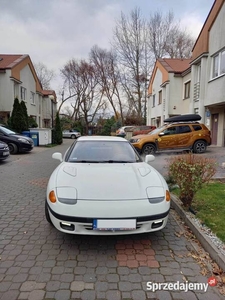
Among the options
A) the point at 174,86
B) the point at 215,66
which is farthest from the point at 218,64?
the point at 174,86

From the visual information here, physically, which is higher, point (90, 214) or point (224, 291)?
point (90, 214)

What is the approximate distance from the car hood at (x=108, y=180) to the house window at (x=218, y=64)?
11.6 m

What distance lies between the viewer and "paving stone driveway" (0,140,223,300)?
2.25 m

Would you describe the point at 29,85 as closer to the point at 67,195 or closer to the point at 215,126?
the point at 215,126

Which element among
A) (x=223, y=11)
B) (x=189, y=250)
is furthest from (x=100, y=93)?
(x=189, y=250)

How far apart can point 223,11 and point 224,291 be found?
14547 mm

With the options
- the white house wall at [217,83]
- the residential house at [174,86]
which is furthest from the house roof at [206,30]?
the residential house at [174,86]

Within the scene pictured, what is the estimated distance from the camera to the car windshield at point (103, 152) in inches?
163

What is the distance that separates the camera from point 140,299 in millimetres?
2160

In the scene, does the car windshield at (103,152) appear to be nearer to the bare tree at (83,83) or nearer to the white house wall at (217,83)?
the white house wall at (217,83)

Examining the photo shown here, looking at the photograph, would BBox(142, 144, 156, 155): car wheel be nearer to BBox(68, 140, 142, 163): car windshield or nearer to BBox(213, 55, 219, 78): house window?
BBox(213, 55, 219, 78): house window

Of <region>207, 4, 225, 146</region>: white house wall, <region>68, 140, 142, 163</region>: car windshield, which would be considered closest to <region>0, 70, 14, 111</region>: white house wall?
<region>207, 4, 225, 146</region>: white house wall

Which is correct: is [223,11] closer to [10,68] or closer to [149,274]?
[149,274]

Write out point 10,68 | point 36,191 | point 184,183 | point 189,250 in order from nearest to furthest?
point 189,250 < point 184,183 < point 36,191 < point 10,68
